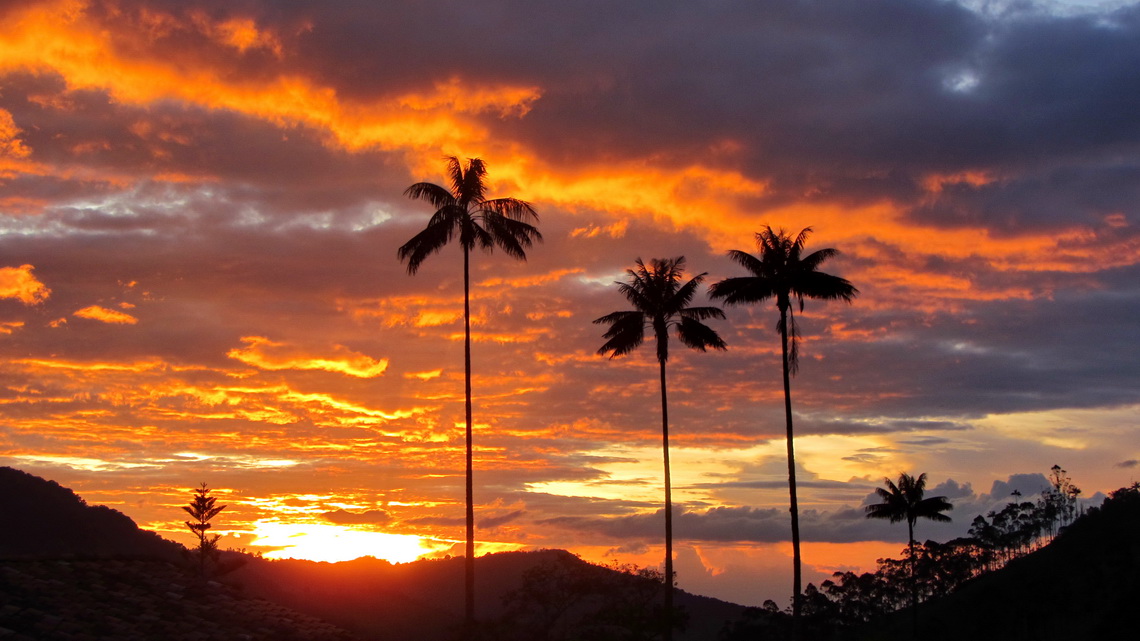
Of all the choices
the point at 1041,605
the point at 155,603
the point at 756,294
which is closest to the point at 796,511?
the point at 756,294

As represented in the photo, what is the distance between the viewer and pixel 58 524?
274 feet

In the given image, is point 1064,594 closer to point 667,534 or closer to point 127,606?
point 667,534

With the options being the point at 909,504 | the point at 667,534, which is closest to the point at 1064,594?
the point at 909,504

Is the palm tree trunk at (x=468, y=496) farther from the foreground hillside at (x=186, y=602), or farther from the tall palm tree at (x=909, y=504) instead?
the tall palm tree at (x=909, y=504)

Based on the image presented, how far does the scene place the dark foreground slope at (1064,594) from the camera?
2886 inches

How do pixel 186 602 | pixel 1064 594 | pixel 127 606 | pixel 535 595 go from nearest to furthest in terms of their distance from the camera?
1. pixel 127 606
2. pixel 186 602
3. pixel 535 595
4. pixel 1064 594

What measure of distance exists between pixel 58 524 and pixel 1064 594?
294ft

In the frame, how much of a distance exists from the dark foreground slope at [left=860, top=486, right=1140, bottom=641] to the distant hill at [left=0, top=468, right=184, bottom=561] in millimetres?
65089

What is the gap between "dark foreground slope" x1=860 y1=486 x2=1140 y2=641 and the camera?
73.3 meters

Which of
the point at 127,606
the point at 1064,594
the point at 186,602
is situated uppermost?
the point at 127,606

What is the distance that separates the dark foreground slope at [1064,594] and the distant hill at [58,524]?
2563 inches

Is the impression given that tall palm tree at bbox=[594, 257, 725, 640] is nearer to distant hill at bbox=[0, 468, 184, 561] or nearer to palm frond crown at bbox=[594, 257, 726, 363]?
palm frond crown at bbox=[594, 257, 726, 363]

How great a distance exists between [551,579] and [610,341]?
19.9m

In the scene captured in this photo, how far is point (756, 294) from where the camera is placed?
170ft
